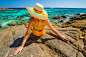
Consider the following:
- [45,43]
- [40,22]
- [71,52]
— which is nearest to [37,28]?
[40,22]

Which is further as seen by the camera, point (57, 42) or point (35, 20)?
point (57, 42)

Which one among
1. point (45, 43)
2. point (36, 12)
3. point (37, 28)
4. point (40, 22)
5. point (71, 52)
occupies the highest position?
point (36, 12)

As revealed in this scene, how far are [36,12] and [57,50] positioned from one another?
54.5 inches

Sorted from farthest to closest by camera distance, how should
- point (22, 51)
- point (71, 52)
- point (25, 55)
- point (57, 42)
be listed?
1. point (57, 42)
2. point (71, 52)
3. point (22, 51)
4. point (25, 55)

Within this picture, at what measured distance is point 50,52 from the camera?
1.88 m

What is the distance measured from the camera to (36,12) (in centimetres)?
168

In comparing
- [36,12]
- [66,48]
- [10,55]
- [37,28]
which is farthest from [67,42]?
[10,55]

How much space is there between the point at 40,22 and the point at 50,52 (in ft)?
3.44

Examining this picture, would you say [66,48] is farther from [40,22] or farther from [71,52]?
[40,22]

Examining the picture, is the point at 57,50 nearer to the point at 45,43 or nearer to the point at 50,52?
the point at 50,52

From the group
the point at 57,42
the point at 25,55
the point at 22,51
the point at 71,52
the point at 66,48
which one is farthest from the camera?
the point at 57,42

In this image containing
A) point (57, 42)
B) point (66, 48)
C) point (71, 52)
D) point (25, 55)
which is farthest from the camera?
point (57, 42)

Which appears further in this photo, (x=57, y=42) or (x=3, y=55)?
(x=57, y=42)

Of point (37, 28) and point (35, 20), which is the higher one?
point (35, 20)
